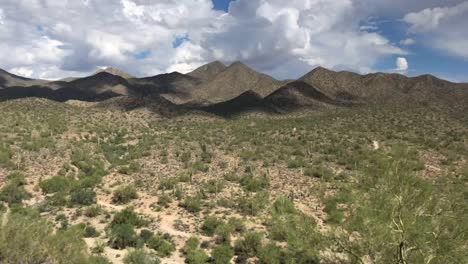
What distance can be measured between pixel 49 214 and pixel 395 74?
114m

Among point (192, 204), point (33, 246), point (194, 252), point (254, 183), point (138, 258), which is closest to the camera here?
point (33, 246)

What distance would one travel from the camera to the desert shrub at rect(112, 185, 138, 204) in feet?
83.9

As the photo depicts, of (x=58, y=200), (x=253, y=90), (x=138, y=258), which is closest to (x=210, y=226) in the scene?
(x=138, y=258)

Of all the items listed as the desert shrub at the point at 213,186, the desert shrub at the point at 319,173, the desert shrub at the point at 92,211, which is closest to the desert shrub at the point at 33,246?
the desert shrub at the point at 92,211

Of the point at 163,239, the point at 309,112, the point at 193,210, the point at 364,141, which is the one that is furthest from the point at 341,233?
the point at 309,112

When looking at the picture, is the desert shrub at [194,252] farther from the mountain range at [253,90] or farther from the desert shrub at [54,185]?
the mountain range at [253,90]

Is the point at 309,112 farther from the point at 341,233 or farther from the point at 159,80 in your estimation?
the point at 159,80

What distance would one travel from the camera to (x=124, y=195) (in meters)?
25.7

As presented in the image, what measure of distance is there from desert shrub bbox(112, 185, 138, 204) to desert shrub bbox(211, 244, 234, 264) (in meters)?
9.69

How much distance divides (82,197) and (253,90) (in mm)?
118979

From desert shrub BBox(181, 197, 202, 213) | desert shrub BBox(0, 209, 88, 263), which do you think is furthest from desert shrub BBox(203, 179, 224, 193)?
desert shrub BBox(0, 209, 88, 263)

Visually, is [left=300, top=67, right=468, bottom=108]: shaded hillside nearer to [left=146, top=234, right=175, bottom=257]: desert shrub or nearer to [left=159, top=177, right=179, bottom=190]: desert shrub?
[left=159, top=177, right=179, bottom=190]: desert shrub

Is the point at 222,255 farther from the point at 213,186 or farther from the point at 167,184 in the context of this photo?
the point at 167,184

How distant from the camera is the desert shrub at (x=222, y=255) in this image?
1716 centimetres
